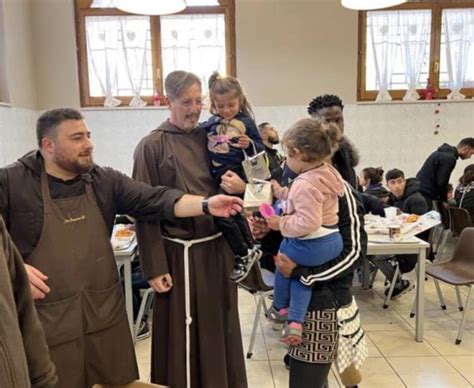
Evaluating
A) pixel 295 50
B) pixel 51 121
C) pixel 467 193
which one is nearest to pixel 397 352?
pixel 467 193

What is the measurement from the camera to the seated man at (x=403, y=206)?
390cm

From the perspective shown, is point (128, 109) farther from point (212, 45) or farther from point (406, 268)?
point (406, 268)

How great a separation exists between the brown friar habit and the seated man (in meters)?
2.38

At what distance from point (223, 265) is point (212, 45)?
162 inches

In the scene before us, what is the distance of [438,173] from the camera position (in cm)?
499

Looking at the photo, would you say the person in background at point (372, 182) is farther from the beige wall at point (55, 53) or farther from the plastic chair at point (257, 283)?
the beige wall at point (55, 53)

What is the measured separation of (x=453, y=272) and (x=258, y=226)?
2017 mm

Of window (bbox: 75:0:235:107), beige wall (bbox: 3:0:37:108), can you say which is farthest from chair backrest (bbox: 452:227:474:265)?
beige wall (bbox: 3:0:37:108)

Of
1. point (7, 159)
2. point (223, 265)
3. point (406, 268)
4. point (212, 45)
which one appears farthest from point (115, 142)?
point (223, 265)

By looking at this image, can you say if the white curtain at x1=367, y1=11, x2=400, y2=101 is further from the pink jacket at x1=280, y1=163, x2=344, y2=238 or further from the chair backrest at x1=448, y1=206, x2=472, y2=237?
the pink jacket at x1=280, y1=163, x2=344, y2=238

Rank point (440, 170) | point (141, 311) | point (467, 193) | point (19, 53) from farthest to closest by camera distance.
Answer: point (19, 53) < point (440, 170) < point (467, 193) < point (141, 311)

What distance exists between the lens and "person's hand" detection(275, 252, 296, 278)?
1709 mm

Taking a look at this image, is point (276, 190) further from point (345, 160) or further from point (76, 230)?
point (76, 230)

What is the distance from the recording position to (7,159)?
4.71 meters
